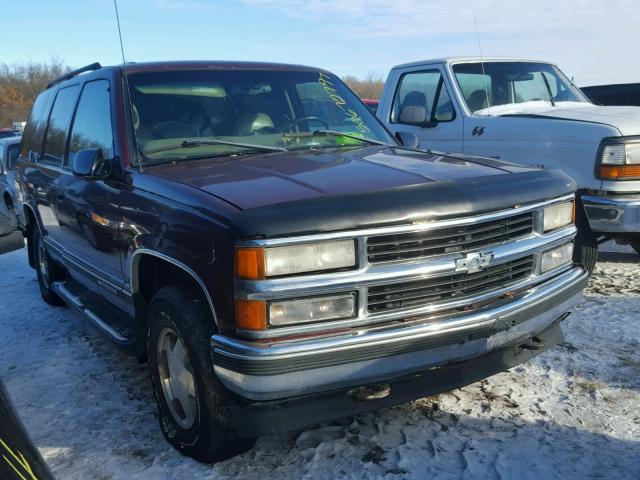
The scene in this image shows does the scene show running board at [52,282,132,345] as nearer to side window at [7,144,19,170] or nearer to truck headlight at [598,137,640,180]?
truck headlight at [598,137,640,180]

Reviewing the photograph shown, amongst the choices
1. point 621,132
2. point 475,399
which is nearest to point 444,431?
point 475,399

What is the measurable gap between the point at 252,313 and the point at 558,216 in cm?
172

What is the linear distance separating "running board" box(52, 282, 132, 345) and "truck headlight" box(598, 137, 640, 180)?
3.75 metres

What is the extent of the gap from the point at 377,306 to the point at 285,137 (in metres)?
1.61

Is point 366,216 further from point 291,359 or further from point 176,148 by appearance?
point 176,148

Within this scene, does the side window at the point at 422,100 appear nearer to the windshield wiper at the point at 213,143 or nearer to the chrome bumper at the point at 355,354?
the windshield wiper at the point at 213,143

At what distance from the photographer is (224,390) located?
8.51 ft

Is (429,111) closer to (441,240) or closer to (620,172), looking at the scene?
(620,172)

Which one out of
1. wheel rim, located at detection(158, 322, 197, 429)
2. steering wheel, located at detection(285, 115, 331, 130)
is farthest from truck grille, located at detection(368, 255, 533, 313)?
steering wheel, located at detection(285, 115, 331, 130)

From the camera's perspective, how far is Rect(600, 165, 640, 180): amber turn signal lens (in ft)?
15.8

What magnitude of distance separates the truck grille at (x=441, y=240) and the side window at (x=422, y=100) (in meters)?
3.57

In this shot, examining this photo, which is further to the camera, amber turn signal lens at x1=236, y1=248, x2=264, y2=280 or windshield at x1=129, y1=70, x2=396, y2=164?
windshield at x1=129, y1=70, x2=396, y2=164

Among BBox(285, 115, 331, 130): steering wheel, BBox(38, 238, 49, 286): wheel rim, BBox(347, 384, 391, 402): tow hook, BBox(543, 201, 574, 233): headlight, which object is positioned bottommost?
BBox(38, 238, 49, 286): wheel rim

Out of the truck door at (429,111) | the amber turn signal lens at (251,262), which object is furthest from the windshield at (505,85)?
the amber turn signal lens at (251,262)
